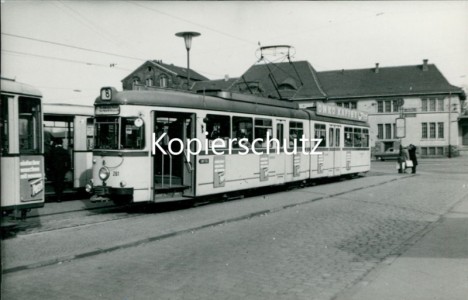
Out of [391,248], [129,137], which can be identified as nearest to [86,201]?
[129,137]

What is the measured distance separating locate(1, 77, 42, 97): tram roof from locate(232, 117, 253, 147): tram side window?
6129 millimetres

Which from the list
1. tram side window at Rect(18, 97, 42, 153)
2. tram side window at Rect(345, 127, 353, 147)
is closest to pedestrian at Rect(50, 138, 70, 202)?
tram side window at Rect(18, 97, 42, 153)

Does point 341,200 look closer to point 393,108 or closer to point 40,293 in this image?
point 40,293

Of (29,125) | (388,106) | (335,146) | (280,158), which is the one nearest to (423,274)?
(29,125)

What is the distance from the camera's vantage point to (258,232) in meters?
9.45

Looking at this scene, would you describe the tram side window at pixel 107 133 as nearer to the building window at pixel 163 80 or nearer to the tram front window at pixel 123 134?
the tram front window at pixel 123 134

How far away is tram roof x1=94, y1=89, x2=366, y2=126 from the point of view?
38.8 feet

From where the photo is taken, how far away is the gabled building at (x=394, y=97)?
56.9m

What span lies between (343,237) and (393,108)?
2145 inches

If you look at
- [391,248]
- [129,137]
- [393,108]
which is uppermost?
[393,108]

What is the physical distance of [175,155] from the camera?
13.0m

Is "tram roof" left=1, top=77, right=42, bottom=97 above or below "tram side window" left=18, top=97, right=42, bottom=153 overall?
above

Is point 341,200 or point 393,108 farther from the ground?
point 393,108

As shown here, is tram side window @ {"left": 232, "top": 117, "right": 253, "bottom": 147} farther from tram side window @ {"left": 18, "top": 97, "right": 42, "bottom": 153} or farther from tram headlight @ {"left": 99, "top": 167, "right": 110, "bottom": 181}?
tram side window @ {"left": 18, "top": 97, "right": 42, "bottom": 153}
